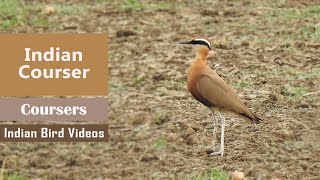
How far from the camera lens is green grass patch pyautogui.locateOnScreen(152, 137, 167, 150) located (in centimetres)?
653

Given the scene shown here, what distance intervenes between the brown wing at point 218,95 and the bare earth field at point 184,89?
390mm

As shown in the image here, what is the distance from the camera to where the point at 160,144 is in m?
6.57

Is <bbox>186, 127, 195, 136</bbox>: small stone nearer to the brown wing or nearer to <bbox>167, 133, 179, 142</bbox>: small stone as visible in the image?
<bbox>167, 133, 179, 142</bbox>: small stone

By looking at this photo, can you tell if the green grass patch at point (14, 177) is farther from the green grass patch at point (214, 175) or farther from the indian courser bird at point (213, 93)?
the indian courser bird at point (213, 93)

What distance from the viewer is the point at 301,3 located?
36.1ft

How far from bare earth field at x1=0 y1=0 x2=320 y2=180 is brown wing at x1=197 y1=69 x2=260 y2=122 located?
0.39 metres

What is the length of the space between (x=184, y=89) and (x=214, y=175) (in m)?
2.17

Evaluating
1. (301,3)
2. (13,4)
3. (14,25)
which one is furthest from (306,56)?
(13,4)

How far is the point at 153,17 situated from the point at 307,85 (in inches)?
132

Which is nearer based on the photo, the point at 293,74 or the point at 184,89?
the point at 184,89

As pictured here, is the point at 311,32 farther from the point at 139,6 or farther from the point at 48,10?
the point at 48,10

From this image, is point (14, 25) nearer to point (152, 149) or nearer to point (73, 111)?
point (73, 111)

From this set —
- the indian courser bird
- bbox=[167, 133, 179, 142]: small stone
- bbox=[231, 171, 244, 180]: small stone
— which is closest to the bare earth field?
→ bbox=[167, 133, 179, 142]: small stone

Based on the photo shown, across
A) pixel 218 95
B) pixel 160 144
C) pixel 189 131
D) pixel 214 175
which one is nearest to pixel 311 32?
pixel 189 131
